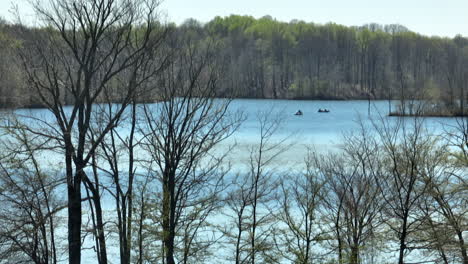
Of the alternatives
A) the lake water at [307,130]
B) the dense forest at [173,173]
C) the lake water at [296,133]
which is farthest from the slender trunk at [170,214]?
the lake water at [307,130]

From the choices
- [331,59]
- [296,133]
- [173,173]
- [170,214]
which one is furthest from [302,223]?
[331,59]

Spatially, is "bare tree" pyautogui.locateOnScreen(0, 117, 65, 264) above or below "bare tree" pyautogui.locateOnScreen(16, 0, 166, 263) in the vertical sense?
below

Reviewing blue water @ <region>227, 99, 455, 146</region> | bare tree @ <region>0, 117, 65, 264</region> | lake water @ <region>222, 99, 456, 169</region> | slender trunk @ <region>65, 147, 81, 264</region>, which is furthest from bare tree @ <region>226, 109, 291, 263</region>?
blue water @ <region>227, 99, 455, 146</region>

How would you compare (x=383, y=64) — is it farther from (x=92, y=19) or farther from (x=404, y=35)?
(x=92, y=19)

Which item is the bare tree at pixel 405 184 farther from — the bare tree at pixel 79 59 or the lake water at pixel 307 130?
the bare tree at pixel 79 59

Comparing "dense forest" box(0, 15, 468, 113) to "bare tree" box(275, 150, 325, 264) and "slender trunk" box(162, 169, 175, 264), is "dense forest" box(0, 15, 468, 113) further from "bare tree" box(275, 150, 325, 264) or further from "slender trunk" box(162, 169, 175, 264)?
"slender trunk" box(162, 169, 175, 264)

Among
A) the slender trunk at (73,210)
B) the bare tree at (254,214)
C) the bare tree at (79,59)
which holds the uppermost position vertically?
the bare tree at (79,59)

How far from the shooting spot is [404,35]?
349 ft

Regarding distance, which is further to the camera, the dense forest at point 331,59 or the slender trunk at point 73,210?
the dense forest at point 331,59

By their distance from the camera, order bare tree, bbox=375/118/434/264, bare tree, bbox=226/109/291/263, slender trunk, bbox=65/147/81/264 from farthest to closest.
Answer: bare tree, bbox=226/109/291/263 < bare tree, bbox=375/118/434/264 < slender trunk, bbox=65/147/81/264

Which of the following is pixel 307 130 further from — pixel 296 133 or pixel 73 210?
pixel 73 210

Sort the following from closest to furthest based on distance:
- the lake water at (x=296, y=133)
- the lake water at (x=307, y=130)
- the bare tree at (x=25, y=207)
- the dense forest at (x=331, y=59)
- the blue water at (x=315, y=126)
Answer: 1. the bare tree at (x=25, y=207)
2. the lake water at (x=296, y=133)
3. the lake water at (x=307, y=130)
4. the blue water at (x=315, y=126)
5. the dense forest at (x=331, y=59)

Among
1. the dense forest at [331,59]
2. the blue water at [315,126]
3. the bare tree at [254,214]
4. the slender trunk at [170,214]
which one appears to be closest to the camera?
the slender trunk at [170,214]

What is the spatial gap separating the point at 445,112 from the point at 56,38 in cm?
4856
